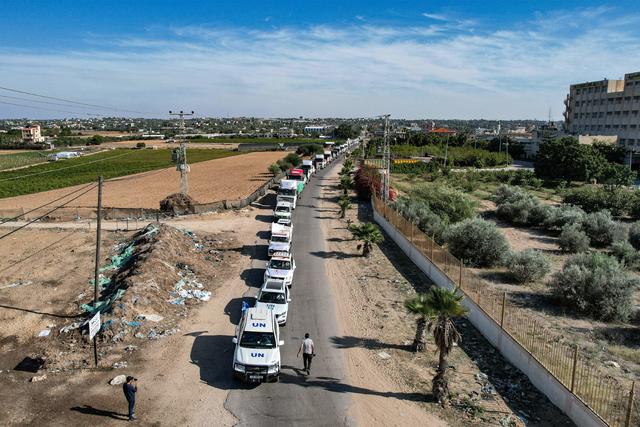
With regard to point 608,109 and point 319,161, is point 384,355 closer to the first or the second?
point 319,161

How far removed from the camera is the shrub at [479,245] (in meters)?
24.6

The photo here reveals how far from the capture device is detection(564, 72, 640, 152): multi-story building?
87.4 m

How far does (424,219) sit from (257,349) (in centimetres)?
2021

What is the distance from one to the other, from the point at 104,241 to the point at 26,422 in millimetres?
19536

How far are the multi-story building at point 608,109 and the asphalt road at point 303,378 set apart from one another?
83.9 meters

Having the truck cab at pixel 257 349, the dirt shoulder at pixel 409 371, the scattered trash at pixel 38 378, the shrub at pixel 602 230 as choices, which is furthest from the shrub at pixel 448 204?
the scattered trash at pixel 38 378

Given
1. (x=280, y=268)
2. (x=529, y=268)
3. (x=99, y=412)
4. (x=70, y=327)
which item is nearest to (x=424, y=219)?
(x=529, y=268)

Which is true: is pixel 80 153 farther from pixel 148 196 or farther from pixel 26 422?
pixel 26 422

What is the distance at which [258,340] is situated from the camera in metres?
Result: 14.6

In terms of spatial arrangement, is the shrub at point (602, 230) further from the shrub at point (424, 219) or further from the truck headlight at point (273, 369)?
the truck headlight at point (273, 369)

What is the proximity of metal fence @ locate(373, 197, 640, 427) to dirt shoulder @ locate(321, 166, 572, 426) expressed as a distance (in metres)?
0.93

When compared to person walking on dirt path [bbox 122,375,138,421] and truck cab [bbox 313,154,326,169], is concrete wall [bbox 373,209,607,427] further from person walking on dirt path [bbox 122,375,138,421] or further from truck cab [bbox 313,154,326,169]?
truck cab [bbox 313,154,326,169]

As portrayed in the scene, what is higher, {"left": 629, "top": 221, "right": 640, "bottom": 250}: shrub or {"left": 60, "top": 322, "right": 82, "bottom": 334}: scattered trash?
{"left": 629, "top": 221, "right": 640, "bottom": 250}: shrub

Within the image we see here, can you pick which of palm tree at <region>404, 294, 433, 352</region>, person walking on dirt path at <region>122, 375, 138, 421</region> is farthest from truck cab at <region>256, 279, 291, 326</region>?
person walking on dirt path at <region>122, 375, 138, 421</region>
